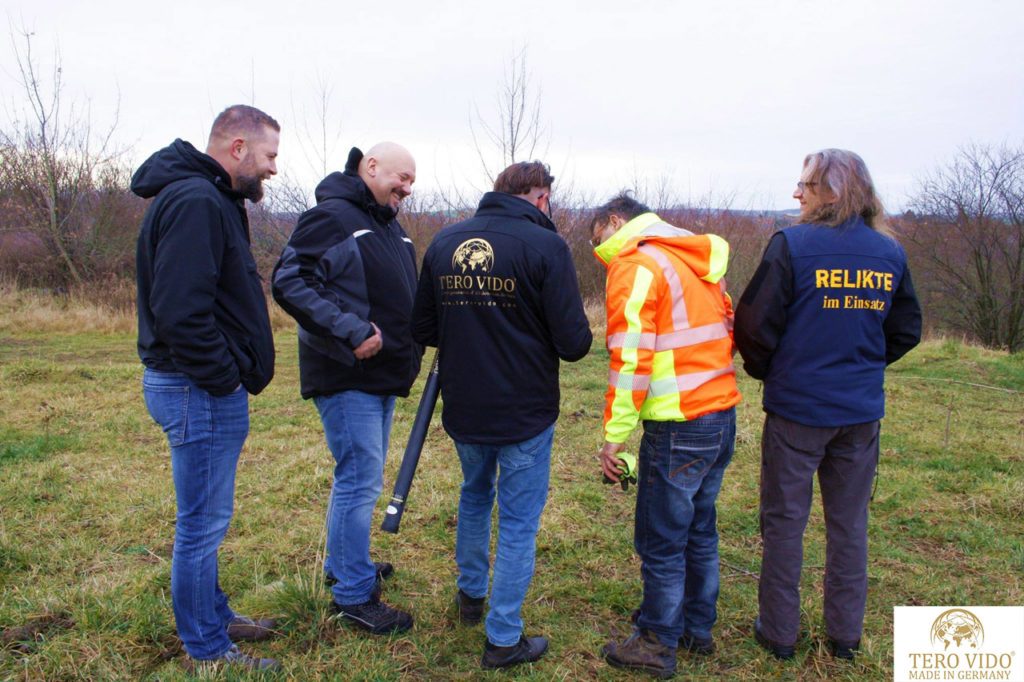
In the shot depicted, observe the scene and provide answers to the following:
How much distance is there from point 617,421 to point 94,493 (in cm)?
387

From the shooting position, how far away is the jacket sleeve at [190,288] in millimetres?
2266

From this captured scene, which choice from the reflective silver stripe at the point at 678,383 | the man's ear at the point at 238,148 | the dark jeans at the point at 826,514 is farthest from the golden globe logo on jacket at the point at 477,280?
the dark jeans at the point at 826,514

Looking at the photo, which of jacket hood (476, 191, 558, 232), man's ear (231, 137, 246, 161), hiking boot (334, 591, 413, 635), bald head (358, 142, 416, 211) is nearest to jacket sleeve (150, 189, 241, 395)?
man's ear (231, 137, 246, 161)

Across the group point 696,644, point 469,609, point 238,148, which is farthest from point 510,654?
point 238,148

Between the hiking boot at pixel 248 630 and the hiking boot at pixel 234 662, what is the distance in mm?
206

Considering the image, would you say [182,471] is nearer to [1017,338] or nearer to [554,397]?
[554,397]

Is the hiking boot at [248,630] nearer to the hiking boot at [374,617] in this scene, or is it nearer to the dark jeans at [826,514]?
the hiking boot at [374,617]

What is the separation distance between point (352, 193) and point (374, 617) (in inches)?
73.7

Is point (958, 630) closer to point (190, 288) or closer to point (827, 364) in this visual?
point (827, 364)

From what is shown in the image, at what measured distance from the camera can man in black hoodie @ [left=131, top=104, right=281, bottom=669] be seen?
2297 millimetres

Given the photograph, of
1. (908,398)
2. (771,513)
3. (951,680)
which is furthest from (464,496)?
(908,398)

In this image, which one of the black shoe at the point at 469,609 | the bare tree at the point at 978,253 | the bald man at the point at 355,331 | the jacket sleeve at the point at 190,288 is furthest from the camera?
the bare tree at the point at 978,253

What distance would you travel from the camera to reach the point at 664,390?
8.53 ft

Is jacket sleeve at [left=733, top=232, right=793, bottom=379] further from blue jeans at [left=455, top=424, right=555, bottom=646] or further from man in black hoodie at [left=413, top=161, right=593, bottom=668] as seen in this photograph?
blue jeans at [left=455, top=424, right=555, bottom=646]
